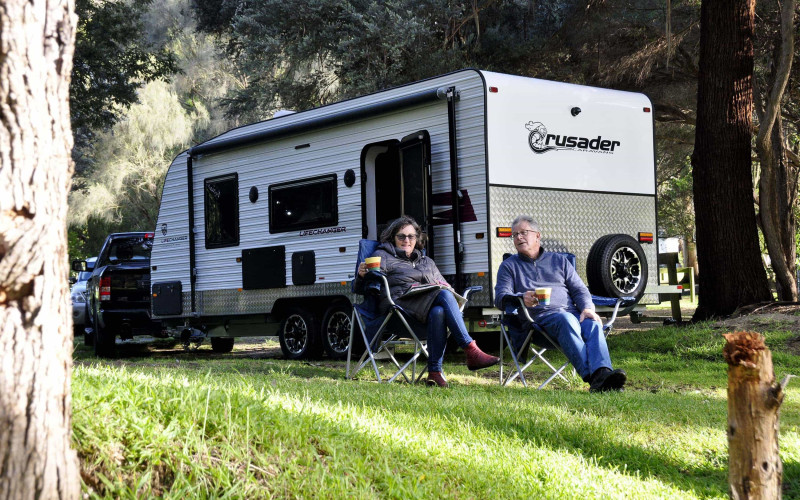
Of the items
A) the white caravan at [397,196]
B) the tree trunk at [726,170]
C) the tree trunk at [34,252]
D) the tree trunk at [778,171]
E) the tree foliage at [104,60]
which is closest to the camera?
the tree trunk at [34,252]

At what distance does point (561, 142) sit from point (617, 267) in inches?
52.1

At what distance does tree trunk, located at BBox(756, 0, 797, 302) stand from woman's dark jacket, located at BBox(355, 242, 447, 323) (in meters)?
6.13

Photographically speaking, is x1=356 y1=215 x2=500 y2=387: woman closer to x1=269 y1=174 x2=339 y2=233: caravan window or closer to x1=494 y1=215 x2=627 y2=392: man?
x1=494 y1=215 x2=627 y2=392: man

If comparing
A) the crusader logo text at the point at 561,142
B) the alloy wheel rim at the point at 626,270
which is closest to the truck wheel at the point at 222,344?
the crusader logo text at the point at 561,142

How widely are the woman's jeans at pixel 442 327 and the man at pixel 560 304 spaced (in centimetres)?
32

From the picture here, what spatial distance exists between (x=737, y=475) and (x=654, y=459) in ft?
3.40

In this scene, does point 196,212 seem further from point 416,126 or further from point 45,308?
point 45,308

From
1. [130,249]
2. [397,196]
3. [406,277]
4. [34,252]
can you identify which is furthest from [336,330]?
[34,252]

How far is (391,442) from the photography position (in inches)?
148

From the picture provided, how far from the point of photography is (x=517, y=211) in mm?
8641

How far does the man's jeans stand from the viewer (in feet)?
19.9

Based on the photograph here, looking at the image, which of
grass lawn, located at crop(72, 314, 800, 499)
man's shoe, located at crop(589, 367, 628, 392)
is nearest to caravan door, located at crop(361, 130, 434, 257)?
man's shoe, located at crop(589, 367, 628, 392)

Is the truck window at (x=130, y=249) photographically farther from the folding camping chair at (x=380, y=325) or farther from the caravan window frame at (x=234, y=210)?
the folding camping chair at (x=380, y=325)

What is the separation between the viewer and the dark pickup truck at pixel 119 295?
39.1ft
